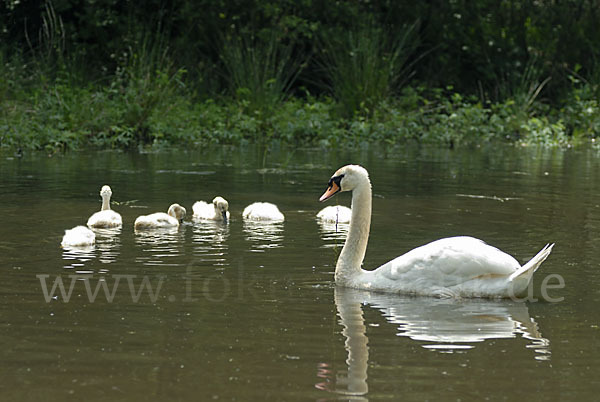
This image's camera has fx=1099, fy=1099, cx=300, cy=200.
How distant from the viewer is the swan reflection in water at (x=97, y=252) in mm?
8578

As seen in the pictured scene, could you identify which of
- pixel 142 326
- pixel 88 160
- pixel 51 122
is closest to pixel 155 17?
pixel 51 122

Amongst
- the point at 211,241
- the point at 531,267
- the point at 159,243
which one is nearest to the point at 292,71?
the point at 211,241

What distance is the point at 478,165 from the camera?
1781 centimetres

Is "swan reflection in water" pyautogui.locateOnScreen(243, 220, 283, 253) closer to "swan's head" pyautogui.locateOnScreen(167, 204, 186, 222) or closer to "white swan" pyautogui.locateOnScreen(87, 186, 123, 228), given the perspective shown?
"swan's head" pyautogui.locateOnScreen(167, 204, 186, 222)

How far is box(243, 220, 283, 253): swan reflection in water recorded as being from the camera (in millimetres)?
9719

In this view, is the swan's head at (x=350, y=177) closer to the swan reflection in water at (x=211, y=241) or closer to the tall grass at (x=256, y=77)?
the swan reflection in water at (x=211, y=241)

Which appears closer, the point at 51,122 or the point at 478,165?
the point at 478,165

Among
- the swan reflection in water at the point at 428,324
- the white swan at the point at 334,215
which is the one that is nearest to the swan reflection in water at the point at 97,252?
the swan reflection in water at the point at 428,324

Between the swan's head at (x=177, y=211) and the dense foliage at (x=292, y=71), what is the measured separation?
7.95 m

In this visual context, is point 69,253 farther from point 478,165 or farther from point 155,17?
point 155,17

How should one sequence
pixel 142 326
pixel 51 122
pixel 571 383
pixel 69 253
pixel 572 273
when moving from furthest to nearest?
pixel 51 122 → pixel 69 253 → pixel 572 273 → pixel 142 326 → pixel 571 383

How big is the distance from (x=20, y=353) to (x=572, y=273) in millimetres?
4408

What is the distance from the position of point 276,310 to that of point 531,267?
169 cm

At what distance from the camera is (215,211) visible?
1138cm
